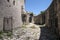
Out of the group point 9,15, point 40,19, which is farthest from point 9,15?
point 40,19

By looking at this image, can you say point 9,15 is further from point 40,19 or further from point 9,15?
point 40,19

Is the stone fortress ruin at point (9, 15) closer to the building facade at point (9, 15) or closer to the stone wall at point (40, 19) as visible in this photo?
the building facade at point (9, 15)

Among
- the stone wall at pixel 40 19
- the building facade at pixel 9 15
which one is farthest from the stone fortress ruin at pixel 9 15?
the stone wall at pixel 40 19

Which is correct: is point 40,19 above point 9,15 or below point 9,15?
below

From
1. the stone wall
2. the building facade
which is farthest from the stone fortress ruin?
the stone wall

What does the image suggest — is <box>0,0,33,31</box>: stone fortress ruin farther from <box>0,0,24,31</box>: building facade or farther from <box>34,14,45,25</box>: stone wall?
<box>34,14,45,25</box>: stone wall

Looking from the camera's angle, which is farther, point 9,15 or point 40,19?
point 40,19

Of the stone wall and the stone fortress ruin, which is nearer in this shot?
the stone fortress ruin

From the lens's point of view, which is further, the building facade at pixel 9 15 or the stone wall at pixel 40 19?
the stone wall at pixel 40 19

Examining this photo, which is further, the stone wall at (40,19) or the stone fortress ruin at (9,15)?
the stone wall at (40,19)

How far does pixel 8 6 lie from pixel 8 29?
2856mm

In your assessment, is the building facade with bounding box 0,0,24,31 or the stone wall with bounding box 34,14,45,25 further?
the stone wall with bounding box 34,14,45,25

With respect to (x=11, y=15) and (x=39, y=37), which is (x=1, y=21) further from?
(x=39, y=37)

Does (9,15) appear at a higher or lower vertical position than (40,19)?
higher
